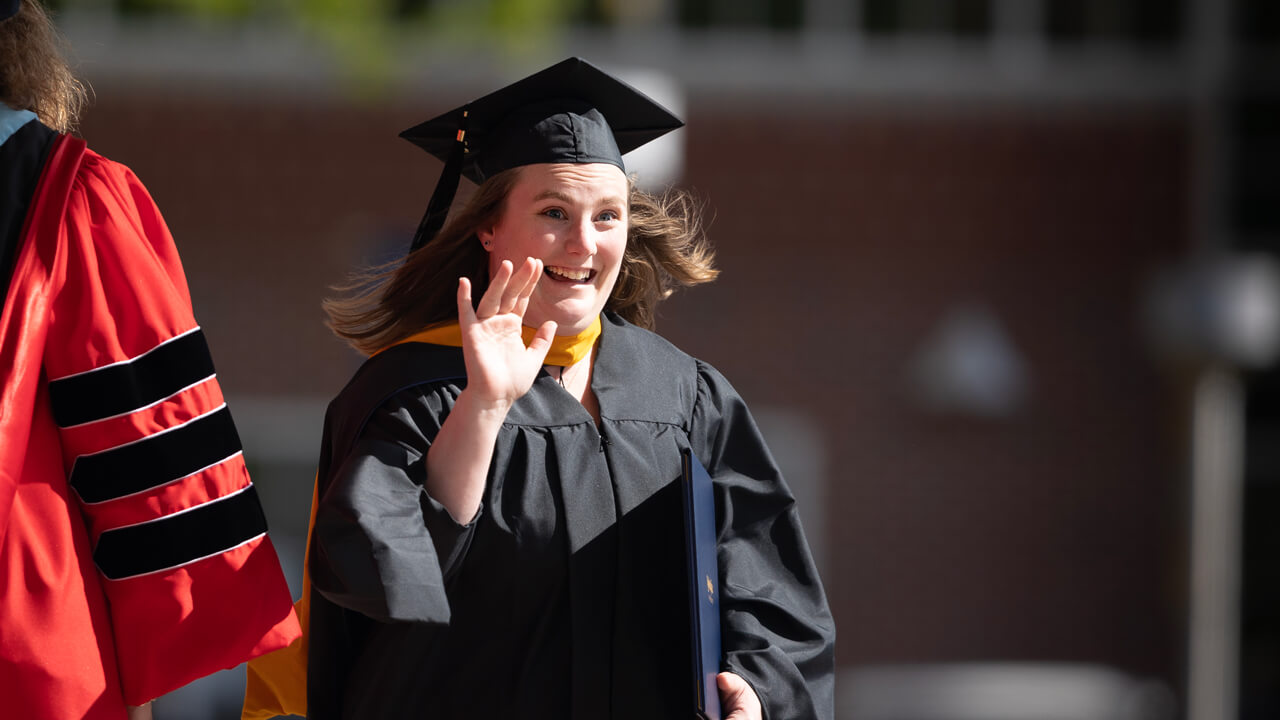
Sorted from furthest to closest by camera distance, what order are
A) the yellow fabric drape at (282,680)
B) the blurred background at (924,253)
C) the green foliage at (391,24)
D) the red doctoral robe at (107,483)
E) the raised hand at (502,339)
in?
the blurred background at (924,253)
the green foliage at (391,24)
the yellow fabric drape at (282,680)
the raised hand at (502,339)
the red doctoral robe at (107,483)

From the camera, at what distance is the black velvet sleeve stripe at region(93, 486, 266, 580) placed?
2211 mm

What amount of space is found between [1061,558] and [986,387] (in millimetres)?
1591

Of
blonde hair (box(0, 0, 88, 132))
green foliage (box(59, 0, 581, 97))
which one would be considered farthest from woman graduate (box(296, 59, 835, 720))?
green foliage (box(59, 0, 581, 97))

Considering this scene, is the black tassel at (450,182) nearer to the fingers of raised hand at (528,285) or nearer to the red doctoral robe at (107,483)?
the fingers of raised hand at (528,285)

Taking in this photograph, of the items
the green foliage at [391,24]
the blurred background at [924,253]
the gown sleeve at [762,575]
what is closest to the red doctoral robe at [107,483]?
the gown sleeve at [762,575]

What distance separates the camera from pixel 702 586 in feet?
7.88

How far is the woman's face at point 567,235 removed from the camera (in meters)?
2.55

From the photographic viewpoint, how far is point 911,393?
462 inches

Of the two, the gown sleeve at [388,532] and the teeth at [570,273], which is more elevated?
the teeth at [570,273]

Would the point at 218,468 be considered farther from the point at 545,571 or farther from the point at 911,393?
the point at 911,393

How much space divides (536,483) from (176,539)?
622mm

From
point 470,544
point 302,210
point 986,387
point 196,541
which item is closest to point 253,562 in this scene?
point 196,541

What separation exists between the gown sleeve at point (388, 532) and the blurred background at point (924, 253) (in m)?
8.71

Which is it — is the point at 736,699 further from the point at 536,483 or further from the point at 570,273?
the point at 570,273
